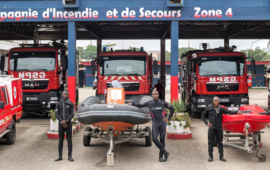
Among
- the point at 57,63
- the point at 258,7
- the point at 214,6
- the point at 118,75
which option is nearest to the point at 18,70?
the point at 57,63

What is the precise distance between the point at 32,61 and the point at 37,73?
25.0 inches

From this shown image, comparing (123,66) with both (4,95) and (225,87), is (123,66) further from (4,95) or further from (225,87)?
(4,95)

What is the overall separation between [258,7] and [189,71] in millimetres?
4198

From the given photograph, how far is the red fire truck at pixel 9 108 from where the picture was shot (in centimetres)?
1009

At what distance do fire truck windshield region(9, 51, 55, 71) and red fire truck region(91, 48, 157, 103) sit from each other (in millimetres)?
2607

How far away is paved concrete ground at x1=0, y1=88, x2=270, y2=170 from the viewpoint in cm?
847

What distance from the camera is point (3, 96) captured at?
10.4 m

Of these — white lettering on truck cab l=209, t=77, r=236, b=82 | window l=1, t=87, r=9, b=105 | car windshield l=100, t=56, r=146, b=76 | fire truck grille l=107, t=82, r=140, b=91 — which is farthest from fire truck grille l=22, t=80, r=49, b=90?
white lettering on truck cab l=209, t=77, r=236, b=82

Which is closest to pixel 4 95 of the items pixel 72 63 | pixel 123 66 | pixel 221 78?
pixel 72 63

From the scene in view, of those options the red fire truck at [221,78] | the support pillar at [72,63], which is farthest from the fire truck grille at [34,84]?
the red fire truck at [221,78]

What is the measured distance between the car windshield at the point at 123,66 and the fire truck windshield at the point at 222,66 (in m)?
2.90

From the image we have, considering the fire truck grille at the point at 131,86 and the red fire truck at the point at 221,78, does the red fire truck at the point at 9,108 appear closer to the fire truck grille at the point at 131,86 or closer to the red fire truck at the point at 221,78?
the fire truck grille at the point at 131,86

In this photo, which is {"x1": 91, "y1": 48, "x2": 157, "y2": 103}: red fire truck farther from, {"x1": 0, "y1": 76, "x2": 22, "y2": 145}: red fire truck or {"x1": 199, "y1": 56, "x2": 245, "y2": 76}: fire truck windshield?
{"x1": 0, "y1": 76, "x2": 22, "y2": 145}: red fire truck

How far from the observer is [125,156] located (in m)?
9.48
